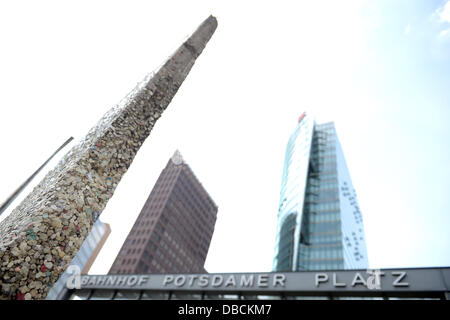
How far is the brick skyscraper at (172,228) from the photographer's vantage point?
7969cm

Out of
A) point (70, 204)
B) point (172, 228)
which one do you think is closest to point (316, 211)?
point (172, 228)

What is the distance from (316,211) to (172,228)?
173 feet

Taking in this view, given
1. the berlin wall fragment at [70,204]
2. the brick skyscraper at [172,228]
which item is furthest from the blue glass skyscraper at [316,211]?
the berlin wall fragment at [70,204]

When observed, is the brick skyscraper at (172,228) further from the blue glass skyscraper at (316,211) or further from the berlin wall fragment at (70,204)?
the berlin wall fragment at (70,204)

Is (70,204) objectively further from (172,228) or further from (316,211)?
(172,228)

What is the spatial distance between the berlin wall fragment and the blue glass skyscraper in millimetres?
63271

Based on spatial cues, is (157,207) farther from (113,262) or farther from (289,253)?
(289,253)

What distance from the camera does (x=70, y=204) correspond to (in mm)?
2389

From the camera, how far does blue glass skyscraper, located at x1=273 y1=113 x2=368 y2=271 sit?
202 feet

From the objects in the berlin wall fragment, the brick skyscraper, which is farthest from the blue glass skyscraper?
the berlin wall fragment
